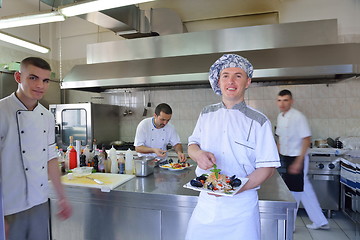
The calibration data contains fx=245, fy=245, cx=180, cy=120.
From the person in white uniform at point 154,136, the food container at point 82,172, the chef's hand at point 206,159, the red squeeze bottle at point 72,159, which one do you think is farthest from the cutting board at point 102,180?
the chef's hand at point 206,159

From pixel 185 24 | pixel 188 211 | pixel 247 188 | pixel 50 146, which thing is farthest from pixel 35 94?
pixel 185 24

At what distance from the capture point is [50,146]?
181 centimetres

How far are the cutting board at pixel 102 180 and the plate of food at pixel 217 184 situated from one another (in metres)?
0.86

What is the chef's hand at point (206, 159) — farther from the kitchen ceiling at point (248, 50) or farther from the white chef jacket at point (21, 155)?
the kitchen ceiling at point (248, 50)

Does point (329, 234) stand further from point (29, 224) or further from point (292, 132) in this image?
point (29, 224)

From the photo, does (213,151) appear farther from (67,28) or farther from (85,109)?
(67,28)

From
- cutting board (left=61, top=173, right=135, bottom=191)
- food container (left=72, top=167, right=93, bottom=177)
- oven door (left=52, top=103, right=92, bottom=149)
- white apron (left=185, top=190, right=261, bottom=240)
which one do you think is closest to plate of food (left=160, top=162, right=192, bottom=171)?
cutting board (left=61, top=173, right=135, bottom=191)

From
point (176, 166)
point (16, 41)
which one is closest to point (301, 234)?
point (176, 166)

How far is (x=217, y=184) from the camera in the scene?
131cm

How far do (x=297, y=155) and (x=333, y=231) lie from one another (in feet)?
3.61

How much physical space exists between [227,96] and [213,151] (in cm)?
34

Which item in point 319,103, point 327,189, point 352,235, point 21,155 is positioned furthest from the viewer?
point 319,103

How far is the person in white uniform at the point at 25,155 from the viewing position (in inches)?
60.5

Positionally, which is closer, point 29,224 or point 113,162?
point 29,224
